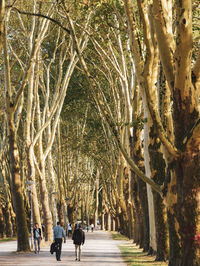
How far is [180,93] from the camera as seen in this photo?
987 cm

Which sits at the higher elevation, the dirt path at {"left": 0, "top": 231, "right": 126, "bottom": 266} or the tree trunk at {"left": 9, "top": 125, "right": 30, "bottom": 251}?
the tree trunk at {"left": 9, "top": 125, "right": 30, "bottom": 251}

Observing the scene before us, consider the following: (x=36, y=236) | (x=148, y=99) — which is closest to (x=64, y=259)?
(x=36, y=236)

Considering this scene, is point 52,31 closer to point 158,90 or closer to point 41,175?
point 41,175

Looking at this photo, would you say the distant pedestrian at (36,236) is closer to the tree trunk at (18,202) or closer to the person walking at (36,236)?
the person walking at (36,236)

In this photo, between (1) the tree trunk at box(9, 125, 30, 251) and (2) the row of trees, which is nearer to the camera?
(2) the row of trees

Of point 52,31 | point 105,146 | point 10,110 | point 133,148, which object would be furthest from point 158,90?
point 105,146

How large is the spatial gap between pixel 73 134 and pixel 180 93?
3299 cm

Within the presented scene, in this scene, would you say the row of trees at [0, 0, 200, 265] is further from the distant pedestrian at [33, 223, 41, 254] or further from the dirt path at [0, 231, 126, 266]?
the dirt path at [0, 231, 126, 266]

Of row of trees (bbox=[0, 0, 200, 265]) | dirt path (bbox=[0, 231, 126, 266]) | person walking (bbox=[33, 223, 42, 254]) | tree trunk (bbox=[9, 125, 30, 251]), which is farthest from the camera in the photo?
person walking (bbox=[33, 223, 42, 254])

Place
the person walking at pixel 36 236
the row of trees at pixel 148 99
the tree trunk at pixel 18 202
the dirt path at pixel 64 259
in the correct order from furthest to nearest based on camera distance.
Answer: the person walking at pixel 36 236
the tree trunk at pixel 18 202
the dirt path at pixel 64 259
the row of trees at pixel 148 99

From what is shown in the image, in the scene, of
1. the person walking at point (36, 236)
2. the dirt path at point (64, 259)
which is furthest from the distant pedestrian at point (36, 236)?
the dirt path at point (64, 259)

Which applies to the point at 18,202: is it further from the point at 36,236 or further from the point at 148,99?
the point at 148,99

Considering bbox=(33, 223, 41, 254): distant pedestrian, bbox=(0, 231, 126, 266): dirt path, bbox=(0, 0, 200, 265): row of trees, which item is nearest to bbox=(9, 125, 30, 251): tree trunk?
bbox=(0, 0, 200, 265): row of trees

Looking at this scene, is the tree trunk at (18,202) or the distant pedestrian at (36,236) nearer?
the tree trunk at (18,202)
